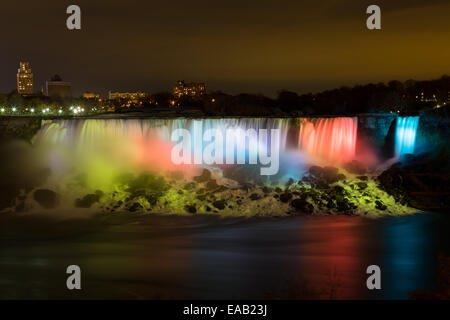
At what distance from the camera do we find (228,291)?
1312cm

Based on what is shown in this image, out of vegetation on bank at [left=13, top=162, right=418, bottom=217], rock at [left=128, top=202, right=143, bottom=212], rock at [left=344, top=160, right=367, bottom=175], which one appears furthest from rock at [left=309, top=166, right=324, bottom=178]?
rock at [left=128, top=202, right=143, bottom=212]

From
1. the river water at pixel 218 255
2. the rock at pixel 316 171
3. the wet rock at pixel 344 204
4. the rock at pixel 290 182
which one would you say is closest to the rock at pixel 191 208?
the river water at pixel 218 255

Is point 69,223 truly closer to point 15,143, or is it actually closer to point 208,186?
point 208,186

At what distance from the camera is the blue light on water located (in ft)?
83.1

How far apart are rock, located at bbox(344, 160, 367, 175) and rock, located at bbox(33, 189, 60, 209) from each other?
12886mm

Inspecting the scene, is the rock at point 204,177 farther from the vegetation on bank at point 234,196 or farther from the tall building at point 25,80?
the tall building at point 25,80

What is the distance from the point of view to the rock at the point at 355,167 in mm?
23953

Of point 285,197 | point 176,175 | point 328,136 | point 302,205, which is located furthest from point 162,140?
point 302,205

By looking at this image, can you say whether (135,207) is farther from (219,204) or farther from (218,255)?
(218,255)

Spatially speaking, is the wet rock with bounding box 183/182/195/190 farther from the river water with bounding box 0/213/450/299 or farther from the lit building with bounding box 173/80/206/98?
the lit building with bounding box 173/80/206/98

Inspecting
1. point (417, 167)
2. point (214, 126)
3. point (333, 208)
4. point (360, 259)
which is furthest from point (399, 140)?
point (360, 259)

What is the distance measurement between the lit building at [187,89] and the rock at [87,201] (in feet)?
171

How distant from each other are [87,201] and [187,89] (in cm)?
5580

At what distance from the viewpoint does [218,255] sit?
15.9 metres
